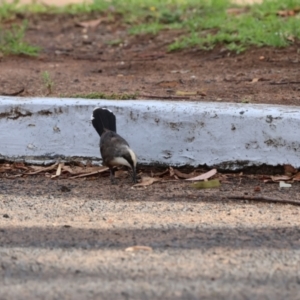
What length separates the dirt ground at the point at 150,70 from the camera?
667cm

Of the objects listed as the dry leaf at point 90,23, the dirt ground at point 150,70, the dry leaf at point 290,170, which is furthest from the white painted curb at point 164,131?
the dry leaf at point 90,23

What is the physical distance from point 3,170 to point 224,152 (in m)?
1.63

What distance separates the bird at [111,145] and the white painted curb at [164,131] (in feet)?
0.63

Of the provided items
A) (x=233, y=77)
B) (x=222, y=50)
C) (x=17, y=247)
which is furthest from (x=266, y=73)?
(x=17, y=247)

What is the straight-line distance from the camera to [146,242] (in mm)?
4035

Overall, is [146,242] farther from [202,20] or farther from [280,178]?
[202,20]

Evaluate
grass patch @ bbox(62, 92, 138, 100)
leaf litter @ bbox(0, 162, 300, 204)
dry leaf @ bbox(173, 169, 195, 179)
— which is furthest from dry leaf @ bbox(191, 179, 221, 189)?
grass patch @ bbox(62, 92, 138, 100)

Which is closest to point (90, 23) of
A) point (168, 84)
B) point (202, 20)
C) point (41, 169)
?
point (202, 20)

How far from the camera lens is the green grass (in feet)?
26.8

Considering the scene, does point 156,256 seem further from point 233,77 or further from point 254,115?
point 233,77

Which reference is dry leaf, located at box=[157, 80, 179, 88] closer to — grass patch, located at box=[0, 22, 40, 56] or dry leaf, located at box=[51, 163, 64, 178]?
dry leaf, located at box=[51, 163, 64, 178]

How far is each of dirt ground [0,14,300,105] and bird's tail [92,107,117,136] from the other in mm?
705

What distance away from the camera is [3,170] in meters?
5.87

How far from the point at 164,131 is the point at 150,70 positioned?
2280 millimetres
